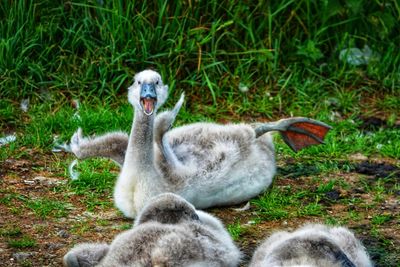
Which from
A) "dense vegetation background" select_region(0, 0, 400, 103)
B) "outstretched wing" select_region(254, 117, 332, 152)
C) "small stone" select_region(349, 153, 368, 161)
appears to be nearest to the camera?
"outstretched wing" select_region(254, 117, 332, 152)

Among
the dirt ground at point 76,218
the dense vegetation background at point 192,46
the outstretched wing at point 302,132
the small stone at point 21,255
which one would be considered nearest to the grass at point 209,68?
the dense vegetation background at point 192,46

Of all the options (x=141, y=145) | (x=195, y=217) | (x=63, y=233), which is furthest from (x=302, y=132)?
(x=195, y=217)

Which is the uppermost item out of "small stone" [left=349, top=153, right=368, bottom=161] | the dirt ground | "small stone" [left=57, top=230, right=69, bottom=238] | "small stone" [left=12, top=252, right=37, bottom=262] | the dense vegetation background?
the dense vegetation background

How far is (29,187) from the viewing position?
766 cm

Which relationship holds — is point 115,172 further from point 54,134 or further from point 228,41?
point 228,41

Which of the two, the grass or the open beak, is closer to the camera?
the open beak

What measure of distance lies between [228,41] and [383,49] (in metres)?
1.52

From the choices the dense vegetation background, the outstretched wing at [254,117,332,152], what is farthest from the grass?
the outstretched wing at [254,117,332,152]

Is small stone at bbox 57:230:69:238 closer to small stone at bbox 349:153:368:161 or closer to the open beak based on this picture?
the open beak

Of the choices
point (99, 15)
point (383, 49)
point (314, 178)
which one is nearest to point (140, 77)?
point (314, 178)

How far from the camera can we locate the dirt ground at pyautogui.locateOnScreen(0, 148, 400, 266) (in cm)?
651

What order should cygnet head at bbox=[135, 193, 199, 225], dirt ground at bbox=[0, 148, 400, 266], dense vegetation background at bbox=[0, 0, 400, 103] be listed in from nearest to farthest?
cygnet head at bbox=[135, 193, 199, 225], dirt ground at bbox=[0, 148, 400, 266], dense vegetation background at bbox=[0, 0, 400, 103]

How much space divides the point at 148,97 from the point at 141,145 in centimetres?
32

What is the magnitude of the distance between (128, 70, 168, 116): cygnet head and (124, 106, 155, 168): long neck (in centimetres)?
7
